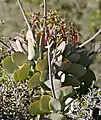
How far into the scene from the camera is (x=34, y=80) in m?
1.65

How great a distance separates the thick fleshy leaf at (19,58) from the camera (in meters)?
1.67

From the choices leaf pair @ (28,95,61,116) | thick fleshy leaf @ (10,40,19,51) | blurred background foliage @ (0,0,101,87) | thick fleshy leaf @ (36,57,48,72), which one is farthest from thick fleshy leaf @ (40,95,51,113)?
blurred background foliage @ (0,0,101,87)

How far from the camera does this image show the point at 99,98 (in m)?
1.62

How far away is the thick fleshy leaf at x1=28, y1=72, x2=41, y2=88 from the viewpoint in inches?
64.5

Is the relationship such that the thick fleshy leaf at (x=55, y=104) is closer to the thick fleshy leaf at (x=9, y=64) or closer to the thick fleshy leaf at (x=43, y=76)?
the thick fleshy leaf at (x=43, y=76)

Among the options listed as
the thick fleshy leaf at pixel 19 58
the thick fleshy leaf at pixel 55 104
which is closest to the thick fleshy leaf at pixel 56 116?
the thick fleshy leaf at pixel 55 104

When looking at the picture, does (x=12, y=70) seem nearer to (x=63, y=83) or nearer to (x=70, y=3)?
(x=63, y=83)

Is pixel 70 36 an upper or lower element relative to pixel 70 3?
lower

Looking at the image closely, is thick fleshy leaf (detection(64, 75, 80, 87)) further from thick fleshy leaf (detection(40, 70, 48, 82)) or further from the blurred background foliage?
the blurred background foliage

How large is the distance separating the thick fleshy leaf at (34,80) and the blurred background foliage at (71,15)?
1.06 metres

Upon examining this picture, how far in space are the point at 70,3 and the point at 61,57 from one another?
1.18m

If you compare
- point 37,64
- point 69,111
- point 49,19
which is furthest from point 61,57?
point 49,19

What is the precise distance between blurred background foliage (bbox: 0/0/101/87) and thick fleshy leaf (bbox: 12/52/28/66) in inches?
39.5

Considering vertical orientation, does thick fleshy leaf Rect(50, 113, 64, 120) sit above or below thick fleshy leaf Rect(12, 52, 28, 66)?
below
